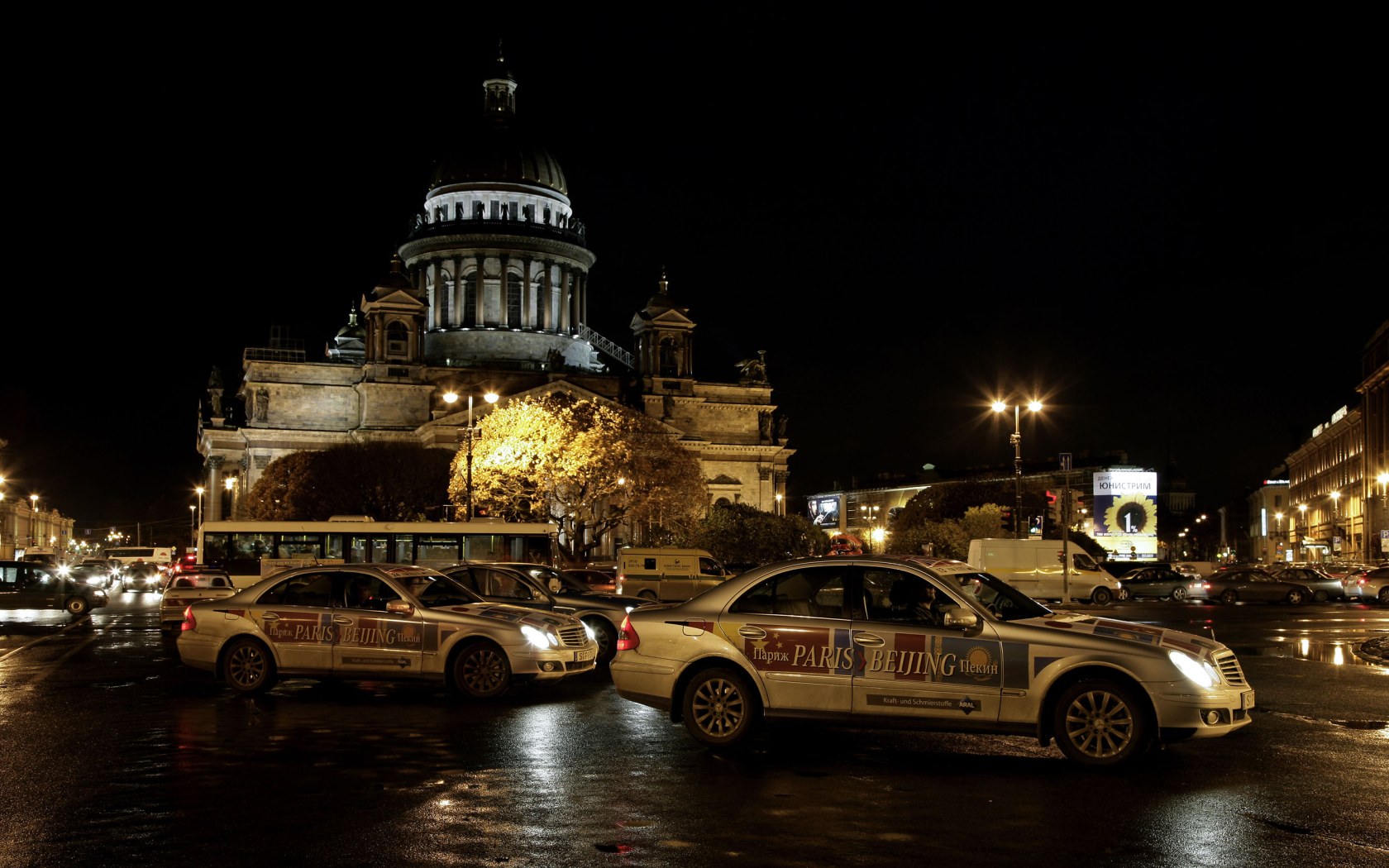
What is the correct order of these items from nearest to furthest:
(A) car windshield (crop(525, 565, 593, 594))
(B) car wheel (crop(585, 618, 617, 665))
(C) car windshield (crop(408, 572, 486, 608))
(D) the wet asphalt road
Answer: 1. (D) the wet asphalt road
2. (C) car windshield (crop(408, 572, 486, 608))
3. (B) car wheel (crop(585, 618, 617, 665))
4. (A) car windshield (crop(525, 565, 593, 594))

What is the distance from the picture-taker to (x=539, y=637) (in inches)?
566

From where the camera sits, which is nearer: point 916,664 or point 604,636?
point 916,664

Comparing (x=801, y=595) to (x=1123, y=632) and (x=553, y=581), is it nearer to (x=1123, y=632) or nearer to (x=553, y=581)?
(x=1123, y=632)

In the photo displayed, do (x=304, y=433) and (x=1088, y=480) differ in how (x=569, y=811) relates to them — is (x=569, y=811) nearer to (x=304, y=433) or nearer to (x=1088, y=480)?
(x=304, y=433)

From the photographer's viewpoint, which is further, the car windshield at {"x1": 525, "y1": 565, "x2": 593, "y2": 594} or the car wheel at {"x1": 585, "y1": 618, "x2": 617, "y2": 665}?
the car windshield at {"x1": 525, "y1": 565, "x2": 593, "y2": 594}

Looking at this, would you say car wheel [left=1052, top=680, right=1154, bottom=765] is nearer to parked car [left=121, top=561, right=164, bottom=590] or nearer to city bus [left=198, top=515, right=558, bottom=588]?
city bus [left=198, top=515, right=558, bottom=588]

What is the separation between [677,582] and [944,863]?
89.2 feet

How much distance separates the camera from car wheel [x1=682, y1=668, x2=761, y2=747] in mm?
10578

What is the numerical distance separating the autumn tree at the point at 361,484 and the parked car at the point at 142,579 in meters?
6.72

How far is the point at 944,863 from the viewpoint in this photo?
705cm

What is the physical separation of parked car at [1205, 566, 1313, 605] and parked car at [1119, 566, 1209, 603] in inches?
18.5

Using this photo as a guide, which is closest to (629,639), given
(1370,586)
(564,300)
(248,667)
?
(248,667)

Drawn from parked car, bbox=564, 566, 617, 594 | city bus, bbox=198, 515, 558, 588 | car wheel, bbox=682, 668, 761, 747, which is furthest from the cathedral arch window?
car wheel, bbox=682, 668, 761, 747

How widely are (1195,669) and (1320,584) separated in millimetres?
37002
